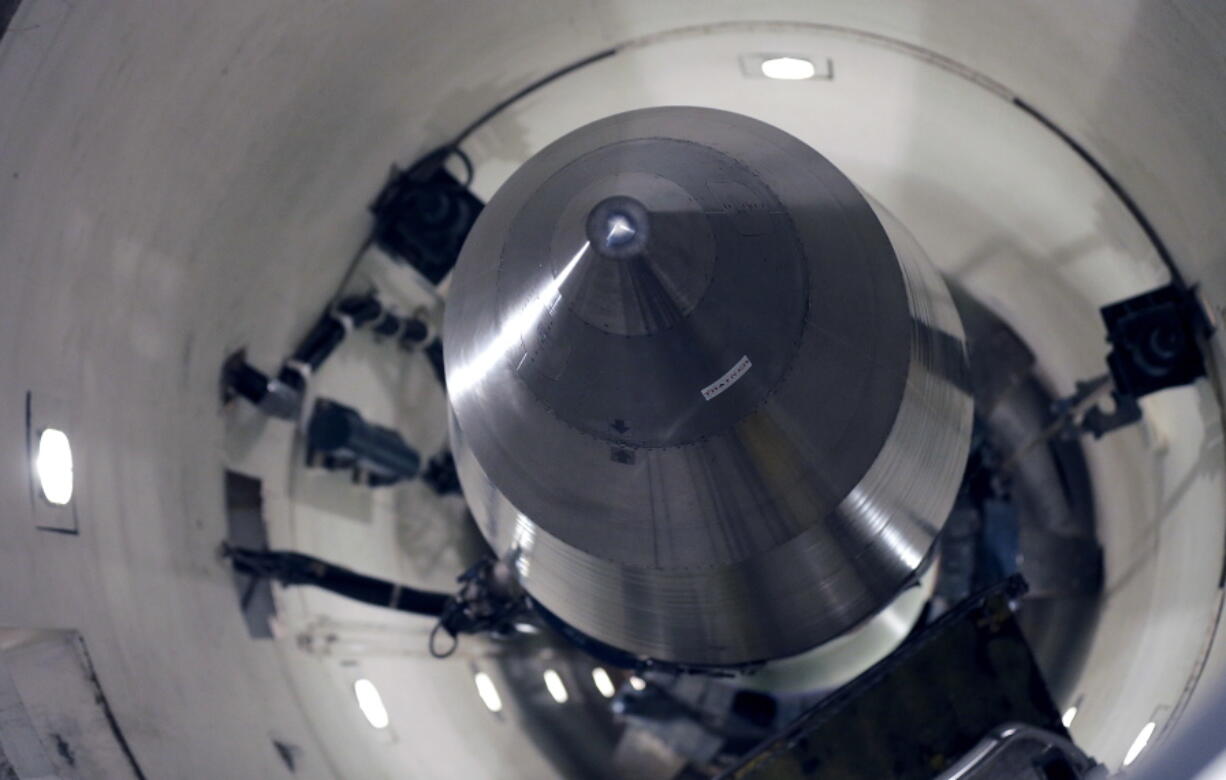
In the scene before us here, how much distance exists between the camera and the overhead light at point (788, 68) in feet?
14.1

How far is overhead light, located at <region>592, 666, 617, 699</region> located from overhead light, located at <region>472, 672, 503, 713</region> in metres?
0.59

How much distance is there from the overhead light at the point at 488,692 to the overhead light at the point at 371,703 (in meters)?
0.74

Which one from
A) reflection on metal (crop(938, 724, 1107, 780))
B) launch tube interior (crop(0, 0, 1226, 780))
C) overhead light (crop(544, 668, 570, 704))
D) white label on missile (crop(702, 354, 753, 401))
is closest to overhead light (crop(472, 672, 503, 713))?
launch tube interior (crop(0, 0, 1226, 780))

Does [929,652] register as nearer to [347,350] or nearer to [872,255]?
[872,255]

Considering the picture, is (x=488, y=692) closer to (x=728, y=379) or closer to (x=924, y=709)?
(x=924, y=709)

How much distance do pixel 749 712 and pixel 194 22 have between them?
11.6 feet

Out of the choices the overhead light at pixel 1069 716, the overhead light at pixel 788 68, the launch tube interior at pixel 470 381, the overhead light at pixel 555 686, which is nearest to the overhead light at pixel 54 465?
the launch tube interior at pixel 470 381

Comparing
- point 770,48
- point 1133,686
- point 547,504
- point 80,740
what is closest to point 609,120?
point 547,504

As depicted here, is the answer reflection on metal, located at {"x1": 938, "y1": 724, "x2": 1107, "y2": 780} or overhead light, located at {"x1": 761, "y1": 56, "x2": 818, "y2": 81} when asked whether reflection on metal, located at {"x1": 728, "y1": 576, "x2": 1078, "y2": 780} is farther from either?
overhead light, located at {"x1": 761, "y1": 56, "x2": 818, "y2": 81}

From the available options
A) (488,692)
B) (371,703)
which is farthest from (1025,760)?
(488,692)

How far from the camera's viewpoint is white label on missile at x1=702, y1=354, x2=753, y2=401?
2.49m

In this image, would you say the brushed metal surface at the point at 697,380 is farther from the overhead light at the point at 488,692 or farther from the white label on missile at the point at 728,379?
the overhead light at the point at 488,692

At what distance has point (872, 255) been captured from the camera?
2834 mm

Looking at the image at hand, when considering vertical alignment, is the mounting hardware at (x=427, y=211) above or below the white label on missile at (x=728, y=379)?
above
